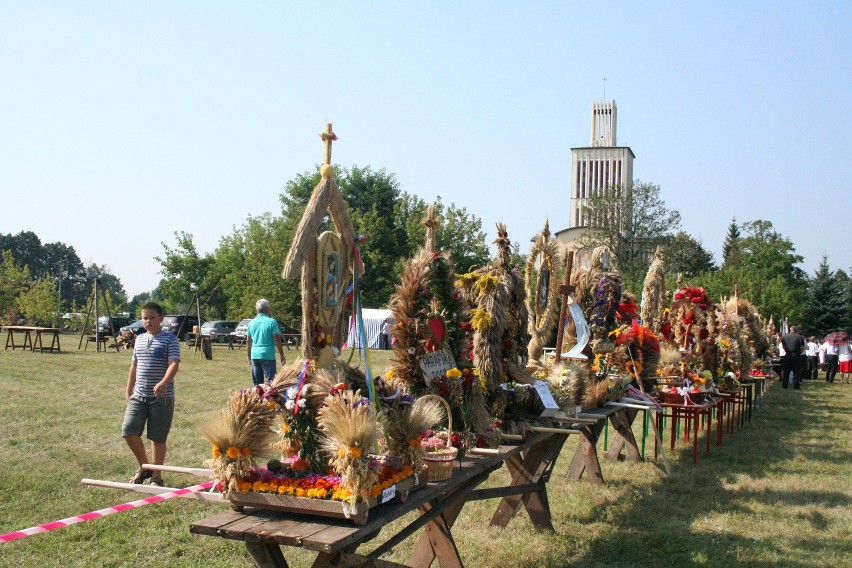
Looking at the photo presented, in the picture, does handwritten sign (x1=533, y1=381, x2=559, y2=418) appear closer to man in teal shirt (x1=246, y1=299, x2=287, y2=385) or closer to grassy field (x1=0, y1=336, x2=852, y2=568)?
grassy field (x1=0, y1=336, x2=852, y2=568)

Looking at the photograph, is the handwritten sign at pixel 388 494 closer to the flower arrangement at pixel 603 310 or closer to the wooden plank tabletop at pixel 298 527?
the wooden plank tabletop at pixel 298 527

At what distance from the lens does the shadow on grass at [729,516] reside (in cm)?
609

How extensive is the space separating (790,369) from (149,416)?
21417 millimetres

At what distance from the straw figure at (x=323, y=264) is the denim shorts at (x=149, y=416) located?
2962 mm

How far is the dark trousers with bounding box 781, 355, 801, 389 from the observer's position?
903 inches

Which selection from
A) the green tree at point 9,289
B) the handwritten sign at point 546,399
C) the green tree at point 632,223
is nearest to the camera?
the handwritten sign at point 546,399

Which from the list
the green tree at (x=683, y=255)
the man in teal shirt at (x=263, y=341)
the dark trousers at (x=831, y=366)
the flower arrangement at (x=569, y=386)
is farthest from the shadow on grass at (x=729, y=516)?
the green tree at (x=683, y=255)

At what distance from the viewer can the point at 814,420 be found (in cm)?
1520

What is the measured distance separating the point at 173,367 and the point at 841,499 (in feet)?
23.1

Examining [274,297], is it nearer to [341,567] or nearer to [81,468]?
[81,468]

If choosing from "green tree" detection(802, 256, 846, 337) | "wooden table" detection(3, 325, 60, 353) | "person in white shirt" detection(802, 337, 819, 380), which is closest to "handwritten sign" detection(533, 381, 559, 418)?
"wooden table" detection(3, 325, 60, 353)

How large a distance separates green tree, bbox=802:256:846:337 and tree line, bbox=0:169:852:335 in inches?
2.4

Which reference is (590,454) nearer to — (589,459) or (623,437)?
(589,459)

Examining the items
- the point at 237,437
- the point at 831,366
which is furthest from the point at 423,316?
the point at 831,366
